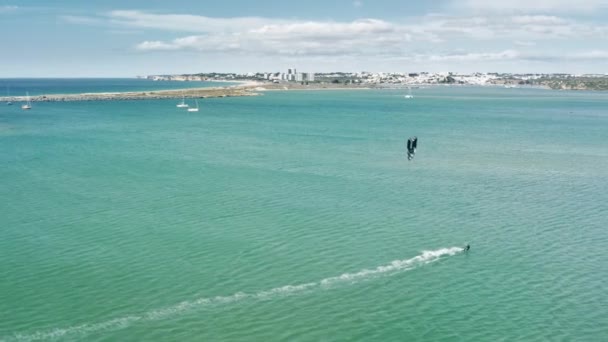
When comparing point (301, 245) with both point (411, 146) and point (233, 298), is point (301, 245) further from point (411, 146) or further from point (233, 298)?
point (411, 146)

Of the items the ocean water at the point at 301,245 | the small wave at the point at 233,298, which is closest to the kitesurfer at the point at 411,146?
the ocean water at the point at 301,245

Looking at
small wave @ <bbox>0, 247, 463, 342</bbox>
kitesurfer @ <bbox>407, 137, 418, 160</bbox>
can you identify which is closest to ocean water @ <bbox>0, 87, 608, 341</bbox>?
small wave @ <bbox>0, 247, 463, 342</bbox>

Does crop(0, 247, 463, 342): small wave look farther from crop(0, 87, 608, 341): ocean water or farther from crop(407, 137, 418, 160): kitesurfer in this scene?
crop(407, 137, 418, 160): kitesurfer

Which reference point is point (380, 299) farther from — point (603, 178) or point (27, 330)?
point (603, 178)

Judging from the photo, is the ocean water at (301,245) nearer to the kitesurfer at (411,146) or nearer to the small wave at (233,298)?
the small wave at (233,298)

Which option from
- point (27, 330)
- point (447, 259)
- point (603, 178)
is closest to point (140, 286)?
point (27, 330)
